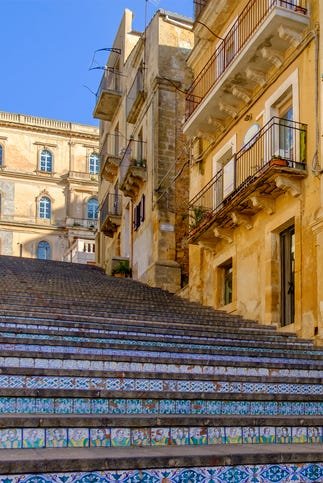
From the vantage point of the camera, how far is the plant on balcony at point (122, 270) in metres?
26.9

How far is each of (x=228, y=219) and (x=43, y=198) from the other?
42.5 metres

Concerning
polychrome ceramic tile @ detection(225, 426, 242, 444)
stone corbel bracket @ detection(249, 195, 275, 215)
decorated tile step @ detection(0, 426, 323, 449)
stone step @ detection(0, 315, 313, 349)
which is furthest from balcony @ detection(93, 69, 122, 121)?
polychrome ceramic tile @ detection(225, 426, 242, 444)

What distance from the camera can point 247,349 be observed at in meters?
9.34

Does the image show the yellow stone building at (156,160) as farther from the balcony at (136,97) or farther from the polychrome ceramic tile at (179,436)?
the polychrome ceramic tile at (179,436)

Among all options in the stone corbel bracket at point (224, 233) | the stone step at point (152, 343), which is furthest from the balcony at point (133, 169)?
the stone step at point (152, 343)

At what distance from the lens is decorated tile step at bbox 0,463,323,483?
13.9 ft

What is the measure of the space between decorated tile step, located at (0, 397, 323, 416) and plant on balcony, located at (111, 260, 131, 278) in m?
20.2

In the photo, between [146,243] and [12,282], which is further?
[146,243]

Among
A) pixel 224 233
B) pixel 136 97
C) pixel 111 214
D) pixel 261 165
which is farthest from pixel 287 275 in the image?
pixel 111 214

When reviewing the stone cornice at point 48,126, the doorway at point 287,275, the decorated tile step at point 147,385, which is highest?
the stone cornice at point 48,126

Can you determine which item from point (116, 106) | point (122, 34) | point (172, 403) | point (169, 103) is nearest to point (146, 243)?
point (169, 103)

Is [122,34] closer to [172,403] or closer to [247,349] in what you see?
[247,349]

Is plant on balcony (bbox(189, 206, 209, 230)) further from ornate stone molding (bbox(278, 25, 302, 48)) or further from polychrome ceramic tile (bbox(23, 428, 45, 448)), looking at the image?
polychrome ceramic tile (bbox(23, 428, 45, 448))

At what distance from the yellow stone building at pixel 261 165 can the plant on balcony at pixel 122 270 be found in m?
7.95
